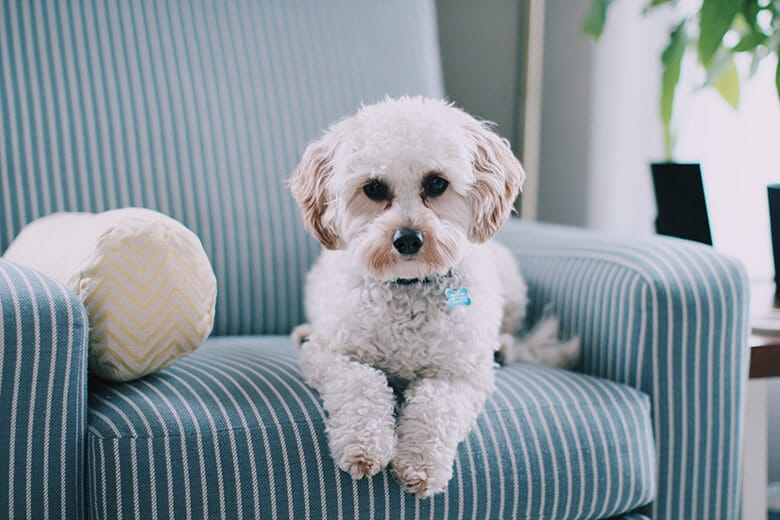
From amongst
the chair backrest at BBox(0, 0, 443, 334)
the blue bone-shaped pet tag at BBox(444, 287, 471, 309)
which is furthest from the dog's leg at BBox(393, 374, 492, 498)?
the chair backrest at BBox(0, 0, 443, 334)

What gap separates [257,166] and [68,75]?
0.45 meters

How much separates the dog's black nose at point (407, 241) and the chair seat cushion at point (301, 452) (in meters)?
0.26

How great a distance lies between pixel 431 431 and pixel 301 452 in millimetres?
189

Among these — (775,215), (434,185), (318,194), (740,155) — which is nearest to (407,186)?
(434,185)

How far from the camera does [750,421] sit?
155 centimetres

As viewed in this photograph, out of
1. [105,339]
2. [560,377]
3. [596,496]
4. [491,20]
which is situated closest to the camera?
[105,339]

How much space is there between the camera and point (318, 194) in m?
1.32

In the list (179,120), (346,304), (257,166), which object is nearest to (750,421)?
(346,304)

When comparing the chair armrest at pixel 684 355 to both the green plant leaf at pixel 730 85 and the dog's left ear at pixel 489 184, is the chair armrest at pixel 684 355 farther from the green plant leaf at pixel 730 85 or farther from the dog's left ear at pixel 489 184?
the green plant leaf at pixel 730 85

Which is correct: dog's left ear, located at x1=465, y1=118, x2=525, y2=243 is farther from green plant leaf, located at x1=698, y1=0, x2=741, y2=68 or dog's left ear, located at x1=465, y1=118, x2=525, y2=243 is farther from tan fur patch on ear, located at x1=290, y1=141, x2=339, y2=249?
green plant leaf, located at x1=698, y1=0, x2=741, y2=68

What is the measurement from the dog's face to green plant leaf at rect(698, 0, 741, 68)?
770 mm

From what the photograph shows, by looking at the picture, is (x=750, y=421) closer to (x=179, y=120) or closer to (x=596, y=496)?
(x=596, y=496)

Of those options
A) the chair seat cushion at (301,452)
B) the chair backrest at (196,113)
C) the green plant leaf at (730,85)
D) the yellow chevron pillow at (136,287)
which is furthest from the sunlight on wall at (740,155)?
the yellow chevron pillow at (136,287)

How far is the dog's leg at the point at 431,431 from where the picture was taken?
3.77 ft
